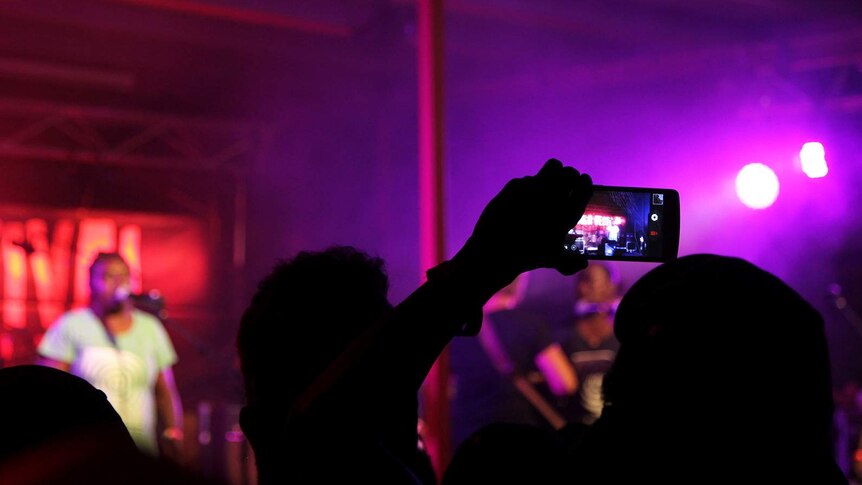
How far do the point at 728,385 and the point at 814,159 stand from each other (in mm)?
6036

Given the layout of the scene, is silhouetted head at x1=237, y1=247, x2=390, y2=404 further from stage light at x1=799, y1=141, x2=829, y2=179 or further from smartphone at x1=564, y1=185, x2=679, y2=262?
stage light at x1=799, y1=141, x2=829, y2=179

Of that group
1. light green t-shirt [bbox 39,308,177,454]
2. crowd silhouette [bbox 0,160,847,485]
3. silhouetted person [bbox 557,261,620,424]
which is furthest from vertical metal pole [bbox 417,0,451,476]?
crowd silhouette [bbox 0,160,847,485]

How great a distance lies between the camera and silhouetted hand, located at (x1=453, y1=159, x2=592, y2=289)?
876 millimetres

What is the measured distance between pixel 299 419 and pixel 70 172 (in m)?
8.10

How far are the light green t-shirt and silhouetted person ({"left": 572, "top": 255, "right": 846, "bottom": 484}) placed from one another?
4.65 meters

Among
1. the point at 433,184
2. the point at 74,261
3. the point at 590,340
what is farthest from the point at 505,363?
the point at 74,261

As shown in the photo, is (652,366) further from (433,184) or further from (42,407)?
(433,184)

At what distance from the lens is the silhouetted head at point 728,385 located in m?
0.86

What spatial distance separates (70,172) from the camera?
27.2 feet

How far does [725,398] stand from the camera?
0.86 meters

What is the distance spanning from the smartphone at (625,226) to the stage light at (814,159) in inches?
222

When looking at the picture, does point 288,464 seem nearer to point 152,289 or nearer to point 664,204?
point 664,204

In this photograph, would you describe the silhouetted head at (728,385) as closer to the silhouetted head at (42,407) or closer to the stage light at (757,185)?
the silhouetted head at (42,407)

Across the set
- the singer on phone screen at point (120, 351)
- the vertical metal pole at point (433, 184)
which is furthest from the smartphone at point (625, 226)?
the singer on phone screen at point (120, 351)
